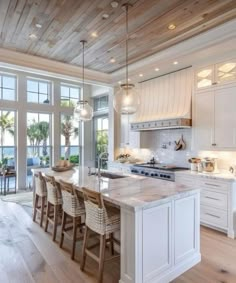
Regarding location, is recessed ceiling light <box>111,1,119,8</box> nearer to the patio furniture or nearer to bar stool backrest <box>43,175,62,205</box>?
bar stool backrest <box>43,175,62,205</box>

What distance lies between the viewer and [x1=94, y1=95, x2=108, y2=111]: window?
8.01 metres

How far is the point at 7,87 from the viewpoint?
22.6 feet

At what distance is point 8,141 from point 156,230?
608 cm

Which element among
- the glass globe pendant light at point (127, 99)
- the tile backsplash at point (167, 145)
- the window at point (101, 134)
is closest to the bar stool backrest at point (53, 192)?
the glass globe pendant light at point (127, 99)

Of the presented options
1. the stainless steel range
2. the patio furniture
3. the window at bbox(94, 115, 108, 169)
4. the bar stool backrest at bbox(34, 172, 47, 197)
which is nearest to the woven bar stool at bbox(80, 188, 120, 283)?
the bar stool backrest at bbox(34, 172, 47, 197)

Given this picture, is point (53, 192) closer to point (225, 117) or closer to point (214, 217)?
point (214, 217)

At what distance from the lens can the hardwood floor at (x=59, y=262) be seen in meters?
2.47

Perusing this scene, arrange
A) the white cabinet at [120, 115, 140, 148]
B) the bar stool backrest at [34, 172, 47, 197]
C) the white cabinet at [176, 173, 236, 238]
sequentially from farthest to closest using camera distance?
1. the white cabinet at [120, 115, 140, 148]
2. the bar stool backrest at [34, 172, 47, 197]
3. the white cabinet at [176, 173, 236, 238]

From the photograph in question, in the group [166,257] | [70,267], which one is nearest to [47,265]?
[70,267]

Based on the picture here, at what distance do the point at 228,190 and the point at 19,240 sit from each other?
3371 mm

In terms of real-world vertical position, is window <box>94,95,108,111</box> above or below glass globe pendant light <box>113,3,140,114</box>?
above

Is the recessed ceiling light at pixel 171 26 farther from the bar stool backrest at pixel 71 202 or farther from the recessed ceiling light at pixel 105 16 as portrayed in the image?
the bar stool backrest at pixel 71 202

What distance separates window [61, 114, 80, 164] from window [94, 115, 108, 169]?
712 mm

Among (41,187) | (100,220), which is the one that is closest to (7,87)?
(41,187)
